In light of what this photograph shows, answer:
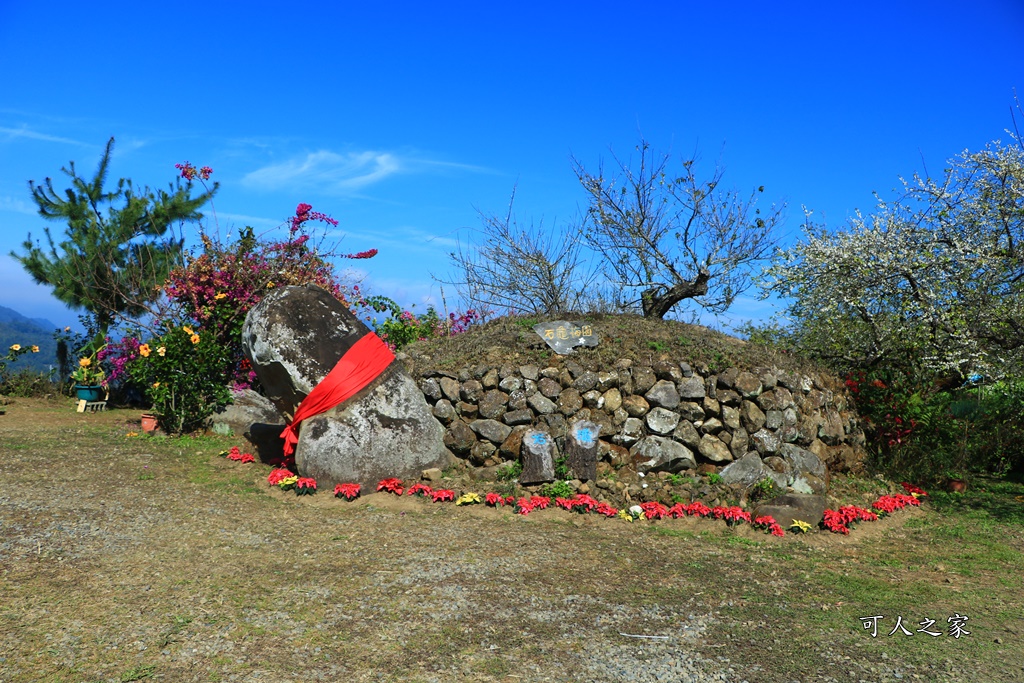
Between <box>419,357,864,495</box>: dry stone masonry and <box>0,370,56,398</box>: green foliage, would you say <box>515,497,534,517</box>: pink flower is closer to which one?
<box>419,357,864,495</box>: dry stone masonry

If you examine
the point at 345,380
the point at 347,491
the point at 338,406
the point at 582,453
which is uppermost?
the point at 345,380

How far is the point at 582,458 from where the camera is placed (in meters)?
7.99

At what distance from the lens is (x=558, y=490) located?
783cm

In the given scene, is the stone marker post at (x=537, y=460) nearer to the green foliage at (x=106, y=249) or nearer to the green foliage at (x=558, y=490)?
the green foliage at (x=558, y=490)

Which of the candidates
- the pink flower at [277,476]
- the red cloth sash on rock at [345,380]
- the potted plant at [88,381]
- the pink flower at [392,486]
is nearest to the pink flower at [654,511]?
the pink flower at [392,486]

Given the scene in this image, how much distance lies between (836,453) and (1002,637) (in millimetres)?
4321

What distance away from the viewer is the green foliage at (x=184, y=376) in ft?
34.5

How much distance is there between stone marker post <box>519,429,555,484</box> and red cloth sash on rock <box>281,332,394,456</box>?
1.96 meters

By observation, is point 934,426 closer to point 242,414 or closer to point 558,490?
point 558,490

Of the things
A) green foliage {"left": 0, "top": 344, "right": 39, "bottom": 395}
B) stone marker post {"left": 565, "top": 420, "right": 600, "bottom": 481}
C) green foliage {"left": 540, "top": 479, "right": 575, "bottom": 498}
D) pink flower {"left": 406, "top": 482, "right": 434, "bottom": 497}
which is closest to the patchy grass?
pink flower {"left": 406, "top": 482, "right": 434, "bottom": 497}

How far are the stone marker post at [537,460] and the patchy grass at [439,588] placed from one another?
548mm

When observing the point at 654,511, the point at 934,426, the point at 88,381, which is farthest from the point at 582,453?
the point at 88,381

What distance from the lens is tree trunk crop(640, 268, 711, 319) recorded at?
36.4 feet

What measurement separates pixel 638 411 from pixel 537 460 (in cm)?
132
